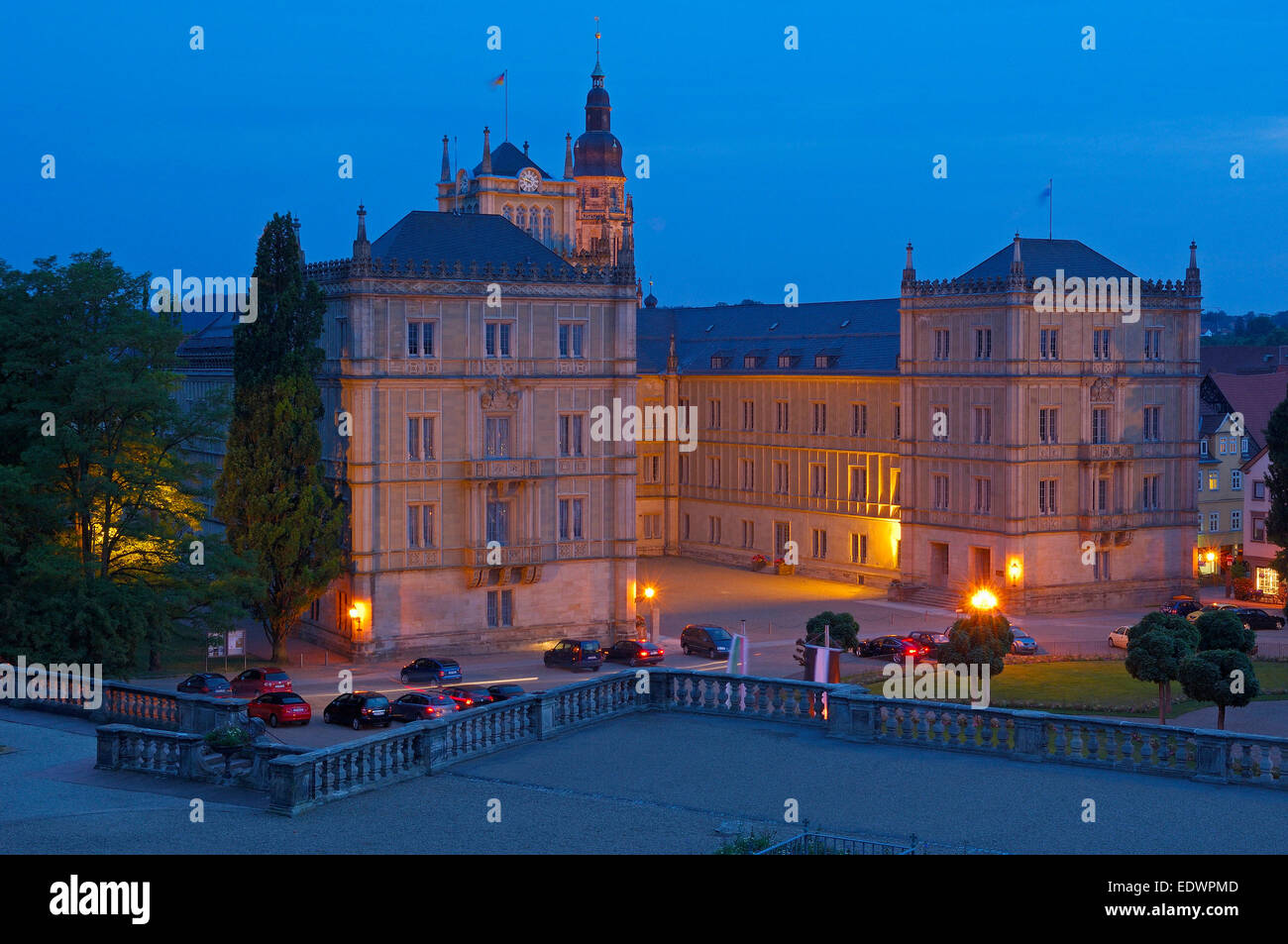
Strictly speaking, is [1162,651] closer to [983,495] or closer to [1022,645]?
[1022,645]

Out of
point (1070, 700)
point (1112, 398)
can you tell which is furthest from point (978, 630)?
point (1112, 398)

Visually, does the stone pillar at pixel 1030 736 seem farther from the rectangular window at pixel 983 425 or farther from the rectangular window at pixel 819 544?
the rectangular window at pixel 819 544

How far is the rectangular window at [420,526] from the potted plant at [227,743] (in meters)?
39.8

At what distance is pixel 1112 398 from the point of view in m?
Answer: 82.2

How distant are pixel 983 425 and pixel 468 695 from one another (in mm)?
37868

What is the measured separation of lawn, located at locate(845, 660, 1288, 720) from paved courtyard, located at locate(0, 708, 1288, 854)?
25242 mm

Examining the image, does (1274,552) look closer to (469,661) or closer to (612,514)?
(612,514)

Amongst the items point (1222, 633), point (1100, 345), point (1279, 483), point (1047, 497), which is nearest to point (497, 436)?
point (1047, 497)

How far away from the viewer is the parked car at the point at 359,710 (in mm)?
51438

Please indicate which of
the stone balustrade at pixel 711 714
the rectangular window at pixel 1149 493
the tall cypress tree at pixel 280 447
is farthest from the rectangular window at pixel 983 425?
the stone balustrade at pixel 711 714

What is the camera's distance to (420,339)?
6606cm
